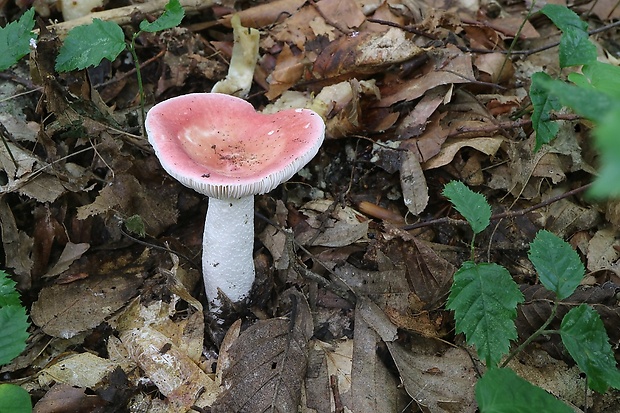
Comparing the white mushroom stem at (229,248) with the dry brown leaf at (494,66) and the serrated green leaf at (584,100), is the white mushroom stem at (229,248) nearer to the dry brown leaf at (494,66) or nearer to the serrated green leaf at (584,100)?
the serrated green leaf at (584,100)

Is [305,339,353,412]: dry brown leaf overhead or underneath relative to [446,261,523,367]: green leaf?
underneath

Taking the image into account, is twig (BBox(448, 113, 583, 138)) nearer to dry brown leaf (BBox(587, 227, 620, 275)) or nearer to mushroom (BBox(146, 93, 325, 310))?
dry brown leaf (BBox(587, 227, 620, 275))

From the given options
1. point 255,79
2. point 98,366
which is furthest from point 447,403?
point 255,79

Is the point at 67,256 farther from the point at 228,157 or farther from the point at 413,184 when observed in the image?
the point at 413,184

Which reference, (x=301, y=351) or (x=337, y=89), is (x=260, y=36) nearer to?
(x=337, y=89)

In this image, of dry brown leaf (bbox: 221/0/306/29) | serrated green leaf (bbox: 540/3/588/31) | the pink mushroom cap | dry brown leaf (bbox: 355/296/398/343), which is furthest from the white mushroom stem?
dry brown leaf (bbox: 221/0/306/29)

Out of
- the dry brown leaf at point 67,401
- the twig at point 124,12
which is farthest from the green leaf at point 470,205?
the twig at point 124,12

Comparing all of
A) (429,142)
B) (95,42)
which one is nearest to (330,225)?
(429,142)
